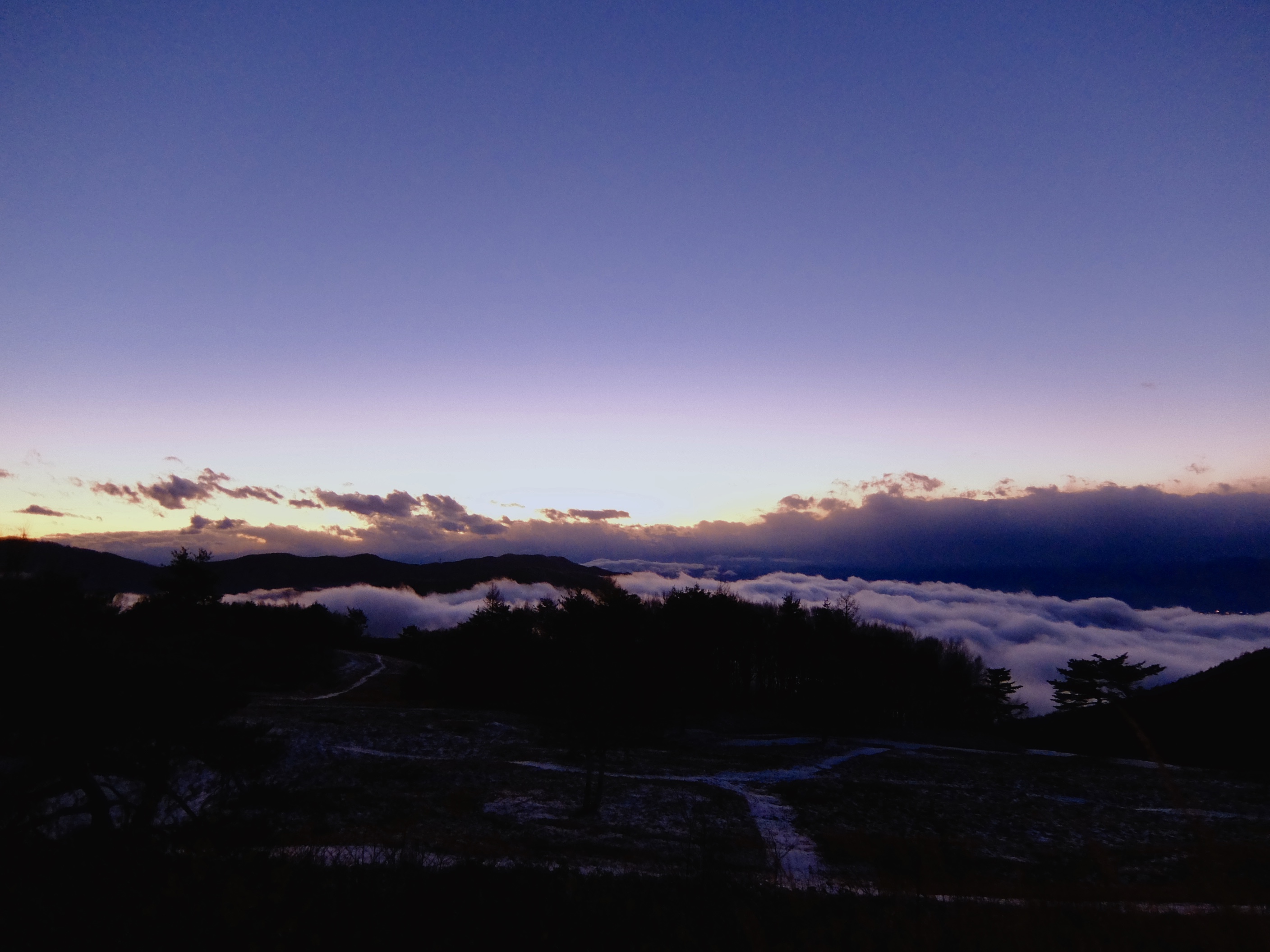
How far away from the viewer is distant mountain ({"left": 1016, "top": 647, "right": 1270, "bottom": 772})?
177 ft

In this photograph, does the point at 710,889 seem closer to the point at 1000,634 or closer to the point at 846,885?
the point at 846,885

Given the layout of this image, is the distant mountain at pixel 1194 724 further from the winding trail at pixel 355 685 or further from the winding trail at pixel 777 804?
the winding trail at pixel 355 685

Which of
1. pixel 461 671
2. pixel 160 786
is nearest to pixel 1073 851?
pixel 160 786

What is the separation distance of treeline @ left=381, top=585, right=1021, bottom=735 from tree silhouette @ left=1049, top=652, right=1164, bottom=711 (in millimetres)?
16312

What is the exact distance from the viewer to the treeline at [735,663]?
5322 cm

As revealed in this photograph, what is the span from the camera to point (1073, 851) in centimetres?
2197

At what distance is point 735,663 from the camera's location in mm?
75812

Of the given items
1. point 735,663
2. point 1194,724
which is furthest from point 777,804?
point 1194,724

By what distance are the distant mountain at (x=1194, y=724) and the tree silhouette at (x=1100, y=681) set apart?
2888mm

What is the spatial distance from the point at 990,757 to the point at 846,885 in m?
40.1

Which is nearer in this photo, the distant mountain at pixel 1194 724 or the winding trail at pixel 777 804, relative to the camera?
the winding trail at pixel 777 804

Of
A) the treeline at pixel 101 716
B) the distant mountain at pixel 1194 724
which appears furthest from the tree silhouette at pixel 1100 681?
the treeline at pixel 101 716

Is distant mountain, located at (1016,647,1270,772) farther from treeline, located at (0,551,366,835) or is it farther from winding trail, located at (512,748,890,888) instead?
treeline, located at (0,551,366,835)

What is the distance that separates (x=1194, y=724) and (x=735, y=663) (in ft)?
145
